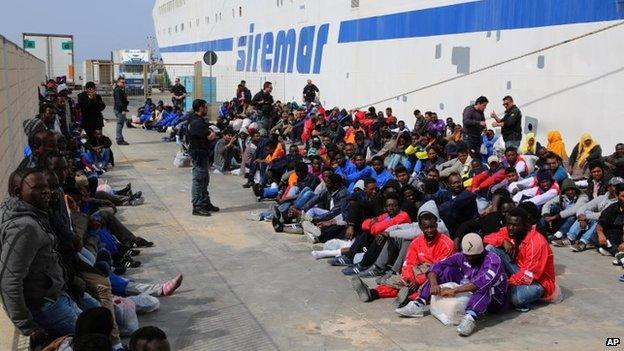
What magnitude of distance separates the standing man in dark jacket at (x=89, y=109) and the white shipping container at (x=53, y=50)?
17342mm

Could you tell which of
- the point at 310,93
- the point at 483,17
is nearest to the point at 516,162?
the point at 483,17

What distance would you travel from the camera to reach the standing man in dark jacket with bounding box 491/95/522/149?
11.8 meters

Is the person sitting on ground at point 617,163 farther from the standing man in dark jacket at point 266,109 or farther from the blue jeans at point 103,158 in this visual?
the blue jeans at point 103,158

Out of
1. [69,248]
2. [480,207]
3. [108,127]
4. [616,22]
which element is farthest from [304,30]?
[69,248]

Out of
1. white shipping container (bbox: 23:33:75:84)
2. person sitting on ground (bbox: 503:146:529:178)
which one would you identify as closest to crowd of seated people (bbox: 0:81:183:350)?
person sitting on ground (bbox: 503:146:529:178)

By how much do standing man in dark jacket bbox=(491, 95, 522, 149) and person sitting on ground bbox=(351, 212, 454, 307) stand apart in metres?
5.89

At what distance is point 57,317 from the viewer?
4.44m

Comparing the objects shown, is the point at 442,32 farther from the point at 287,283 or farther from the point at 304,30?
the point at 287,283

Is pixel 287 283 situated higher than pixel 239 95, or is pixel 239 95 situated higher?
pixel 239 95

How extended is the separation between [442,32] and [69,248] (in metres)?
12.6

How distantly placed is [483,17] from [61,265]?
39.1 feet

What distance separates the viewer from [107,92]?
36.9 meters

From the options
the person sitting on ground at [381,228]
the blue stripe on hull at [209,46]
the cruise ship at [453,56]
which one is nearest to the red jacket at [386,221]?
the person sitting on ground at [381,228]

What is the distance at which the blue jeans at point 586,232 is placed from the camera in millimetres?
8094
